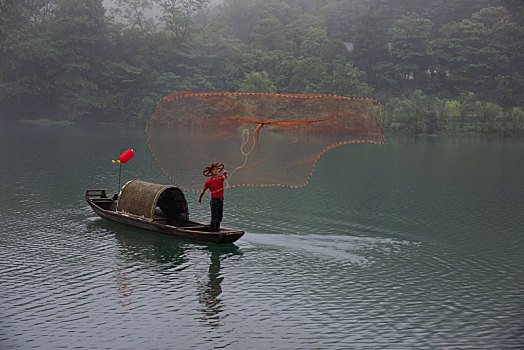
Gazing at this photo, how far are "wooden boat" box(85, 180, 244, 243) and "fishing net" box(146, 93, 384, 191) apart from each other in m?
1.19

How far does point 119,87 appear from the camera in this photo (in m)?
78.4

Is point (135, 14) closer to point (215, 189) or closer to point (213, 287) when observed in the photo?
point (215, 189)

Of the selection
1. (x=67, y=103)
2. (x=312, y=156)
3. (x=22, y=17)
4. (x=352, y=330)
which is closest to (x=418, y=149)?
(x=312, y=156)

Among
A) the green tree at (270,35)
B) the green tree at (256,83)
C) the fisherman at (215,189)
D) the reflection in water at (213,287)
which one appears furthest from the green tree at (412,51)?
the reflection in water at (213,287)

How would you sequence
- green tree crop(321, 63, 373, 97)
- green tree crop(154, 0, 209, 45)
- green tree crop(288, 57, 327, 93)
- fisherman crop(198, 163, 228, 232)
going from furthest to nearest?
green tree crop(154, 0, 209, 45) → green tree crop(288, 57, 327, 93) → green tree crop(321, 63, 373, 97) → fisherman crop(198, 163, 228, 232)

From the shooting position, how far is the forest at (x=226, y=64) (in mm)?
71812

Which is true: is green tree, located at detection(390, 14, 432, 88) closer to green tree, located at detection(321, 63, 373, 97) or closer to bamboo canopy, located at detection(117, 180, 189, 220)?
green tree, located at detection(321, 63, 373, 97)

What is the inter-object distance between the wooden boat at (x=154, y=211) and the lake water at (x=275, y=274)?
41 cm

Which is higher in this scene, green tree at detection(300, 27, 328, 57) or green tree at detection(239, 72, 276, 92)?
green tree at detection(300, 27, 328, 57)

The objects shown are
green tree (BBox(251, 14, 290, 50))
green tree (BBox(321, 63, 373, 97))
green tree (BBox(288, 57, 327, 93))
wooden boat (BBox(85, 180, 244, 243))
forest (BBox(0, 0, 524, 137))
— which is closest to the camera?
wooden boat (BBox(85, 180, 244, 243))

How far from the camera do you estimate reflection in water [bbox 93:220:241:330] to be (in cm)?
1230

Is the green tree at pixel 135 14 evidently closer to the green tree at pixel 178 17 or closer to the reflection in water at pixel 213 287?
the green tree at pixel 178 17

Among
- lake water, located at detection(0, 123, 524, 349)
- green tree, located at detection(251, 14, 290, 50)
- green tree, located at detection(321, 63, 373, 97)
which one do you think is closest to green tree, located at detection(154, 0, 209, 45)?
green tree, located at detection(251, 14, 290, 50)

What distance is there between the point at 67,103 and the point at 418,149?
46744 mm
